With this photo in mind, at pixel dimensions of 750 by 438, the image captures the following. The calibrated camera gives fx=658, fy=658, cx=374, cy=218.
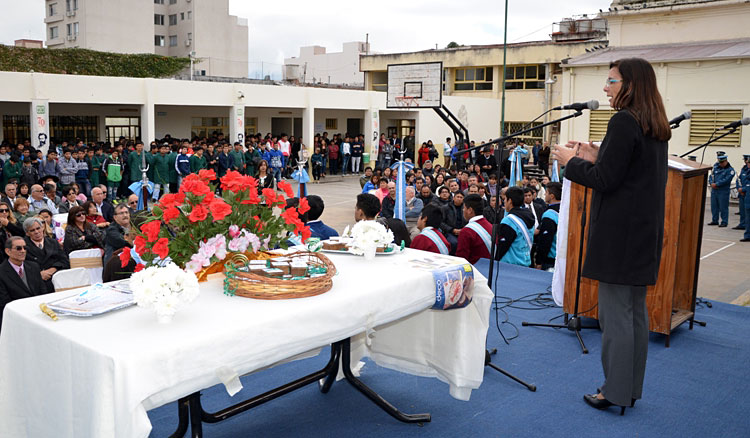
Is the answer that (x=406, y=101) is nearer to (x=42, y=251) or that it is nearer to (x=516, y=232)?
(x=516, y=232)

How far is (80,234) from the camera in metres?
7.63

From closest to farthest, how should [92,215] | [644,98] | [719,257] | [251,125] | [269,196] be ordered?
[269,196] → [644,98] → [92,215] → [719,257] → [251,125]

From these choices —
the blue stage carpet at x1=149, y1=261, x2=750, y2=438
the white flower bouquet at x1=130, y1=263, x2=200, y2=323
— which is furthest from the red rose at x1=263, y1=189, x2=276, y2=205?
the blue stage carpet at x1=149, y1=261, x2=750, y2=438

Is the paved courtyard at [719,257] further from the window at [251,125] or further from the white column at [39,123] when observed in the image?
the white column at [39,123]

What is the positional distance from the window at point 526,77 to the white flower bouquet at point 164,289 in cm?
3164

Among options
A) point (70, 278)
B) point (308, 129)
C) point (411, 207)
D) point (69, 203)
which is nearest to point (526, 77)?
point (308, 129)

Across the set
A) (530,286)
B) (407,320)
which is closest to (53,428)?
(407,320)

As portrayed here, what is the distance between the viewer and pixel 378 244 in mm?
3900

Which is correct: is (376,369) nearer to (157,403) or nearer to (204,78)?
(157,403)

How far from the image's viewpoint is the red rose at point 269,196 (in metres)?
3.42

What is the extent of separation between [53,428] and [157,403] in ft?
1.74

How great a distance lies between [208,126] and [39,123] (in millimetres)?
7963

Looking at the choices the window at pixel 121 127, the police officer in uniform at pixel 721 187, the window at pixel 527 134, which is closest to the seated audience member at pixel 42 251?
the police officer in uniform at pixel 721 187

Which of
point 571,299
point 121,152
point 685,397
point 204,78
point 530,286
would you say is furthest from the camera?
point 204,78
